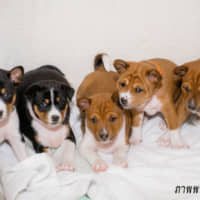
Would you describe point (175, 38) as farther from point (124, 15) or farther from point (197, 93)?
point (197, 93)

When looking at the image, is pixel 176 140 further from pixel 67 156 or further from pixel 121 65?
pixel 67 156

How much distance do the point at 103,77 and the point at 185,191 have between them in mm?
1718

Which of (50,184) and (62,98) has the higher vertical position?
(62,98)

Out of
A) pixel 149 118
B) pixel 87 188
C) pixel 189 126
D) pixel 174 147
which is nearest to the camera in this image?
pixel 87 188

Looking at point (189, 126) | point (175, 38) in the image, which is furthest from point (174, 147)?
point (175, 38)

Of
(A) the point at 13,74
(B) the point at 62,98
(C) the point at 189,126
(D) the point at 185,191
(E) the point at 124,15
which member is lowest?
(D) the point at 185,191

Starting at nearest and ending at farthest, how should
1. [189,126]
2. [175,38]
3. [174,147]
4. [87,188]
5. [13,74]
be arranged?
[87,188] → [13,74] → [174,147] → [189,126] → [175,38]

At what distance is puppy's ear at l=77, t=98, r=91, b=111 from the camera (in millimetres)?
3232

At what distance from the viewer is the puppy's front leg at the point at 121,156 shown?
10.1 ft

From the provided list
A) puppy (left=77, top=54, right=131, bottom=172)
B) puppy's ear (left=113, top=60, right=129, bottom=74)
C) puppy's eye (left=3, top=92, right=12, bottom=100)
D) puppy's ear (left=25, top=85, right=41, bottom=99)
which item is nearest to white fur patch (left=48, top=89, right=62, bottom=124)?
puppy's ear (left=25, top=85, right=41, bottom=99)

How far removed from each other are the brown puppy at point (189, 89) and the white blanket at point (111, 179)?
1.60 ft

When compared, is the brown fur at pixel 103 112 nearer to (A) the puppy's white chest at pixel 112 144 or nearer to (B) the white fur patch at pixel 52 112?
(A) the puppy's white chest at pixel 112 144

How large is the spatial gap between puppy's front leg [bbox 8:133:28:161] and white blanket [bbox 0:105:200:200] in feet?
0.46

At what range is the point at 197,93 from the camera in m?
3.16
